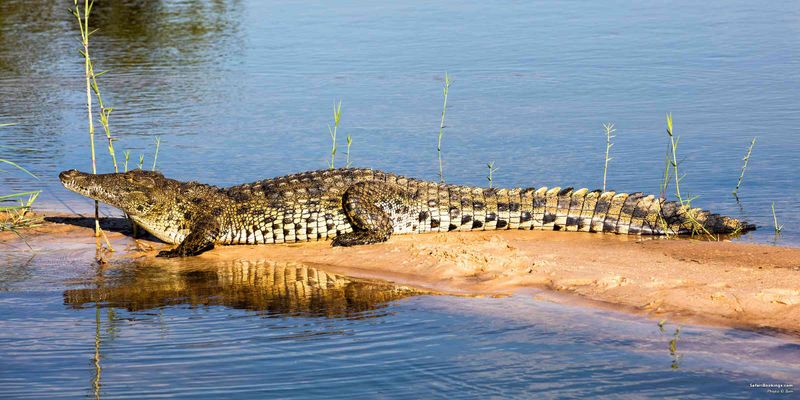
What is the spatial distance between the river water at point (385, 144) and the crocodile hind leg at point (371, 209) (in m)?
0.98

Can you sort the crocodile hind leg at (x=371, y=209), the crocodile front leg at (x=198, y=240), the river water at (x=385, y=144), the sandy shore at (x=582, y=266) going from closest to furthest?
1. the river water at (x=385, y=144)
2. the sandy shore at (x=582, y=266)
3. the crocodile front leg at (x=198, y=240)
4. the crocodile hind leg at (x=371, y=209)

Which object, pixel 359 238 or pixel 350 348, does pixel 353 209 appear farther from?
pixel 350 348

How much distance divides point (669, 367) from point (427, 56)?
38.3 feet

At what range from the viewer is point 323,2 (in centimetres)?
2327

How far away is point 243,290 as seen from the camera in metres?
7.55

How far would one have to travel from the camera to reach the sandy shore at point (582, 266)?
657cm

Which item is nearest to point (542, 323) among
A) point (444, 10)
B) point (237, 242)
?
point (237, 242)

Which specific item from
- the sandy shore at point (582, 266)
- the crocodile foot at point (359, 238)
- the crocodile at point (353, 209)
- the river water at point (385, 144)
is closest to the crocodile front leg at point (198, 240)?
the crocodile at point (353, 209)

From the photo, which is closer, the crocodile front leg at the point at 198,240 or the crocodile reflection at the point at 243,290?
the crocodile reflection at the point at 243,290

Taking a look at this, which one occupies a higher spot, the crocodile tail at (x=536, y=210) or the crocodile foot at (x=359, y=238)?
the crocodile tail at (x=536, y=210)

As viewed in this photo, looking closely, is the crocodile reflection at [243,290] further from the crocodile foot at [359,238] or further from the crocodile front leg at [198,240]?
the crocodile foot at [359,238]

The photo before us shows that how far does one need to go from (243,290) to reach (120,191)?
2.11 m

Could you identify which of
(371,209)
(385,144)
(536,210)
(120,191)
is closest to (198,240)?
(120,191)

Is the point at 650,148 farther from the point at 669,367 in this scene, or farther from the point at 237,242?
the point at 669,367
